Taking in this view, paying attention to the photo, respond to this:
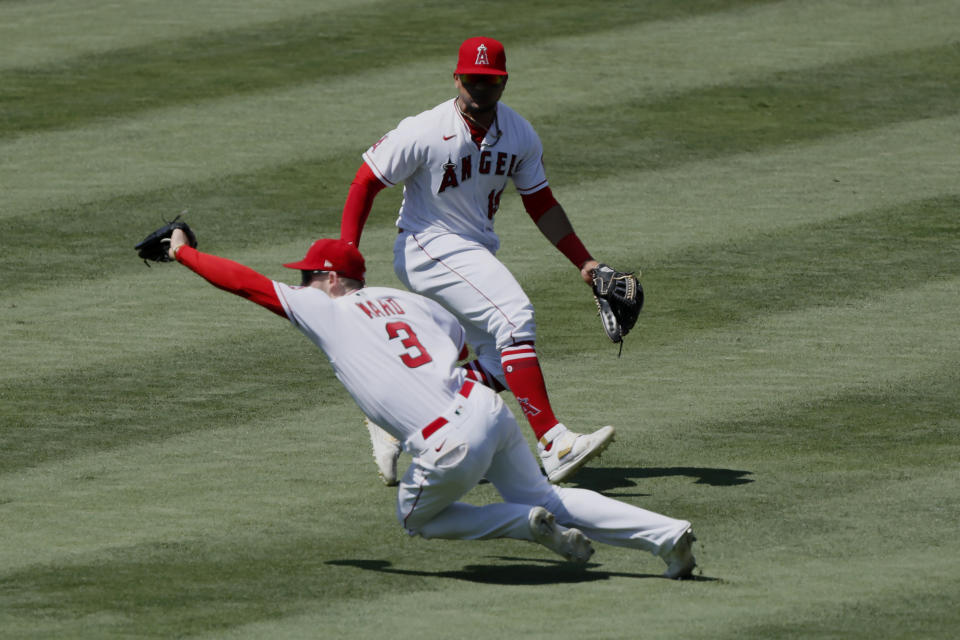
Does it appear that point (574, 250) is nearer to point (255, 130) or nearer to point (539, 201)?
point (539, 201)

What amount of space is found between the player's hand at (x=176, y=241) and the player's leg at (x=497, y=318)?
4.35 ft

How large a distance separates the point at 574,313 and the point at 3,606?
5129 millimetres

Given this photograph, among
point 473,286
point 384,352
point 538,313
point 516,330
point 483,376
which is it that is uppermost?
point 384,352

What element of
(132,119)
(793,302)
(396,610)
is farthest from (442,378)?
(132,119)

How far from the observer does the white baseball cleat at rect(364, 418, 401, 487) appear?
23.6 feet

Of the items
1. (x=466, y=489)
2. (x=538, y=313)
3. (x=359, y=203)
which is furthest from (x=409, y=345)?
(x=538, y=313)

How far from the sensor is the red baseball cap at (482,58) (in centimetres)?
729

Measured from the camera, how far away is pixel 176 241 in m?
6.48

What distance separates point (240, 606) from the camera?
5.56 metres

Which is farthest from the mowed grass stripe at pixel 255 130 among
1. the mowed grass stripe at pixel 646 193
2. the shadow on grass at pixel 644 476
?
the shadow on grass at pixel 644 476

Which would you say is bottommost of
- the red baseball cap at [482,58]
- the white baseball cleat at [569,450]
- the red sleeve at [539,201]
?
the white baseball cleat at [569,450]

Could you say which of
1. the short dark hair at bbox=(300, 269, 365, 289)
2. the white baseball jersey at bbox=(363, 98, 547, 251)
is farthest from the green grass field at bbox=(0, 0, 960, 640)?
the white baseball jersey at bbox=(363, 98, 547, 251)

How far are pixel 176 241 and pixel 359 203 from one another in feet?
3.76

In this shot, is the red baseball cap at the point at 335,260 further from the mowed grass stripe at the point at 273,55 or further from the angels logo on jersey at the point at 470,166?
the mowed grass stripe at the point at 273,55
